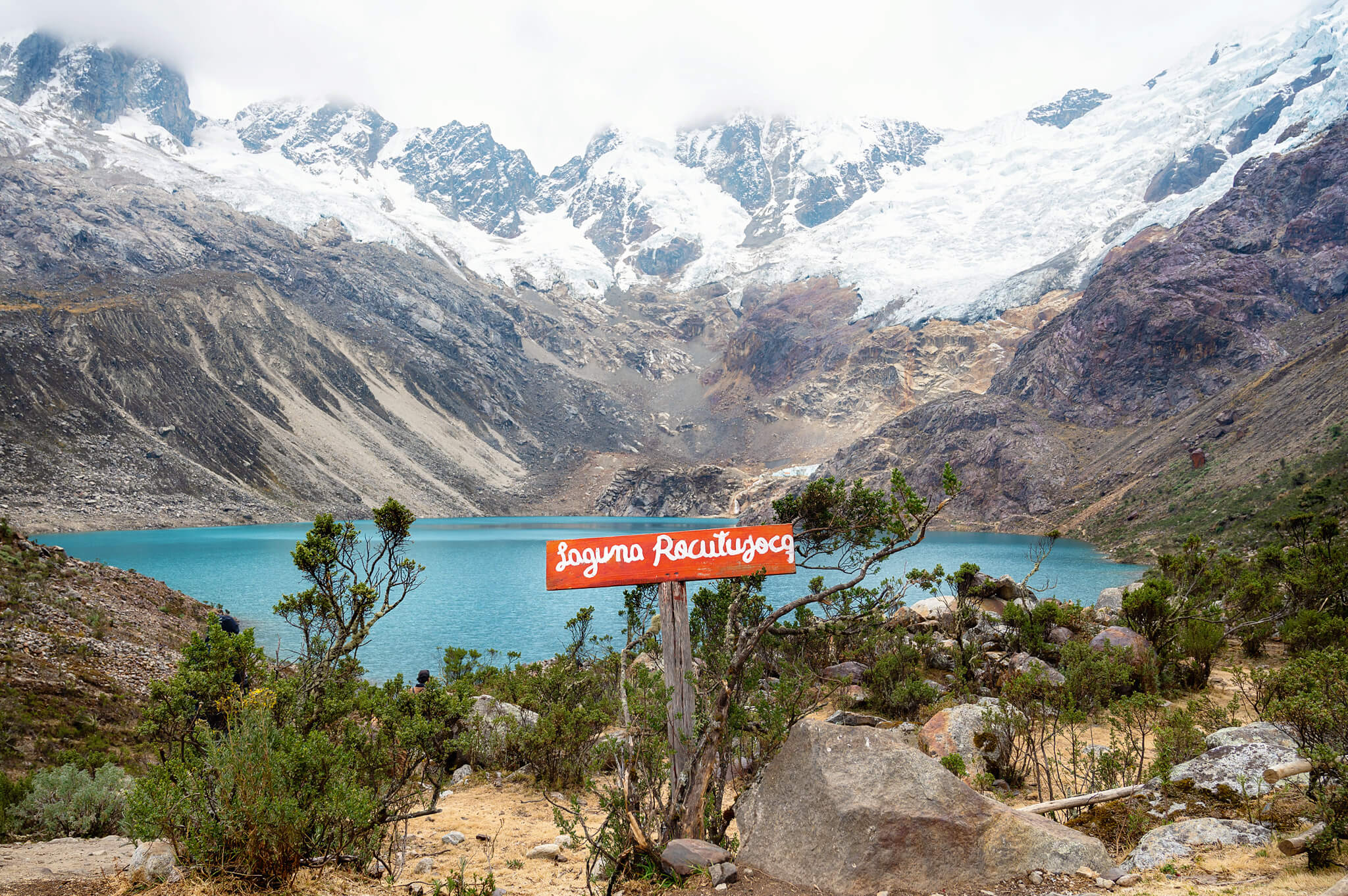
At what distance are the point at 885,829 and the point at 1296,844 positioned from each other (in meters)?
2.88

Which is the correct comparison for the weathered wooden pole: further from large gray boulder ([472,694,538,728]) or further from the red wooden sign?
large gray boulder ([472,694,538,728])

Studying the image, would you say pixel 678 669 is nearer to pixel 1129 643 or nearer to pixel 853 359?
pixel 1129 643

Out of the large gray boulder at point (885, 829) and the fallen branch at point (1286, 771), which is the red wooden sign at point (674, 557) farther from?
the fallen branch at point (1286, 771)

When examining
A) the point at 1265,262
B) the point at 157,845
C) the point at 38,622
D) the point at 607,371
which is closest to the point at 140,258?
the point at 607,371

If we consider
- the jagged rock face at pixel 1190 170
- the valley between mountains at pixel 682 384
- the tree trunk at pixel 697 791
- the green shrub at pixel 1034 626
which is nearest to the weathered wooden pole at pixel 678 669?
the tree trunk at pixel 697 791

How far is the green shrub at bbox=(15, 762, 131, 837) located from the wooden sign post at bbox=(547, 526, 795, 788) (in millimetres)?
5867

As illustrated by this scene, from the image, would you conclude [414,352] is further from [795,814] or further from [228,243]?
[795,814]

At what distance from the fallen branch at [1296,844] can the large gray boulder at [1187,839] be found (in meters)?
0.38

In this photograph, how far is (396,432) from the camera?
386 feet

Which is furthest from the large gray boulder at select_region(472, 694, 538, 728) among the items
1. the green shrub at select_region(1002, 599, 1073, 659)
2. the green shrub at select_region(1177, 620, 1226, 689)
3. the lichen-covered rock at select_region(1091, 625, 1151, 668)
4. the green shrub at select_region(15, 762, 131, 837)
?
the green shrub at select_region(1177, 620, 1226, 689)

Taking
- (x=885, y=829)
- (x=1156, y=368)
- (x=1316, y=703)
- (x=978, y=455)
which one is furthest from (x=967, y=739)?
(x=1156, y=368)

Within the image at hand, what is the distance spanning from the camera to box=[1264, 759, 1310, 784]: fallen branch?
18.8 ft

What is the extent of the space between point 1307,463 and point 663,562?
5432cm

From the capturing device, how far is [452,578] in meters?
46.3
